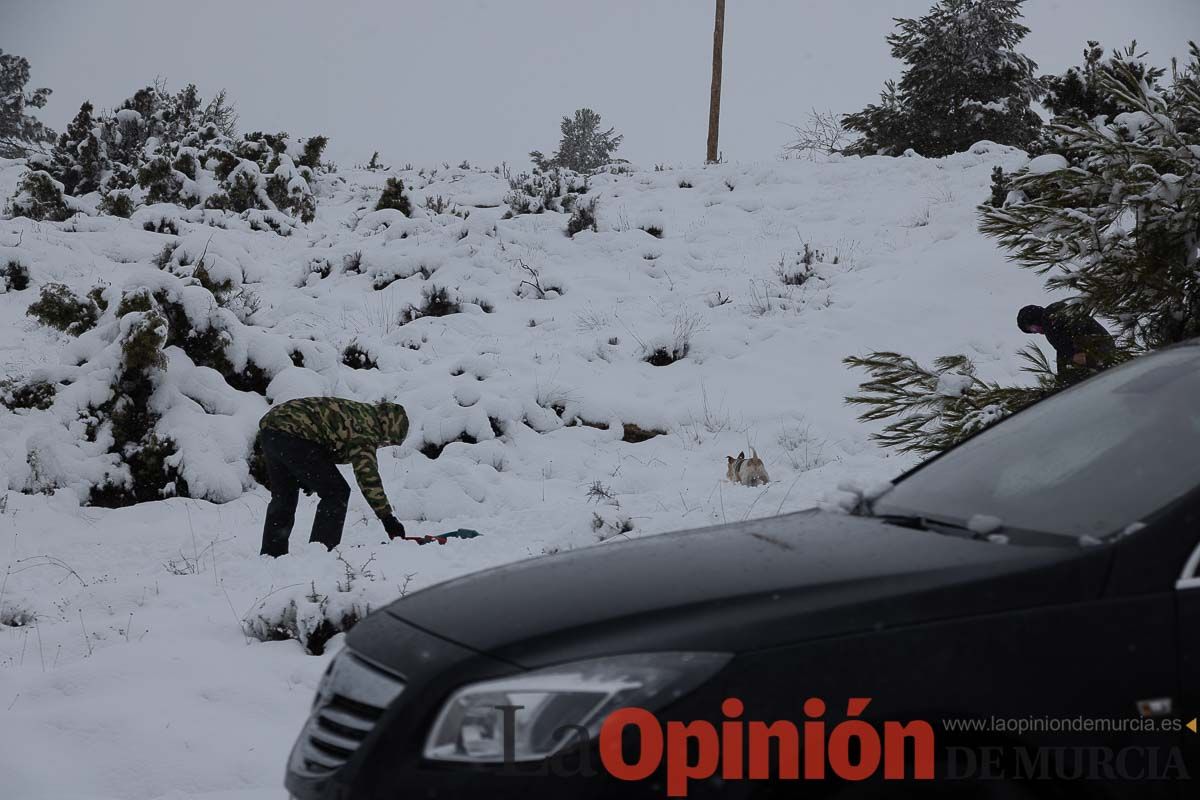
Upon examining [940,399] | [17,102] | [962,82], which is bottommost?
[940,399]

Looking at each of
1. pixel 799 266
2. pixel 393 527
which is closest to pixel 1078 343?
pixel 393 527

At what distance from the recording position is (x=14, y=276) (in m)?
12.2

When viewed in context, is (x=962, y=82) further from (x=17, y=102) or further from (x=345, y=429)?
(x=17, y=102)

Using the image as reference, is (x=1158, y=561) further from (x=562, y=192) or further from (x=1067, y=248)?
(x=562, y=192)

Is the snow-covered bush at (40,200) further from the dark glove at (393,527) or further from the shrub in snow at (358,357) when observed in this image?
the dark glove at (393,527)

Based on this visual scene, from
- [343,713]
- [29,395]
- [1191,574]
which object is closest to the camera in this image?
[1191,574]

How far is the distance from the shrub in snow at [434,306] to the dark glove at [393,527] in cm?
650

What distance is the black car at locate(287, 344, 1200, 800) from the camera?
1627 mm

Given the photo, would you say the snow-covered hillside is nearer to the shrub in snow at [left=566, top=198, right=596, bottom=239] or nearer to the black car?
the shrub in snow at [left=566, top=198, right=596, bottom=239]

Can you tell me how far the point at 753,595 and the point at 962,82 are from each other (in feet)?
62.1

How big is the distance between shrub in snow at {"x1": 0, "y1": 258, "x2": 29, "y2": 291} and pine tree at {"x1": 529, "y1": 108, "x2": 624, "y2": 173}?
19.2 metres

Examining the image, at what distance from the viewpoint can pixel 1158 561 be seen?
1.78 meters

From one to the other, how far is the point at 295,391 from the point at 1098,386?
27.0ft

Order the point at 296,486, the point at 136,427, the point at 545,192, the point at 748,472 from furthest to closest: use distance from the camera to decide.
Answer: the point at 545,192 < the point at 136,427 < the point at 748,472 < the point at 296,486
